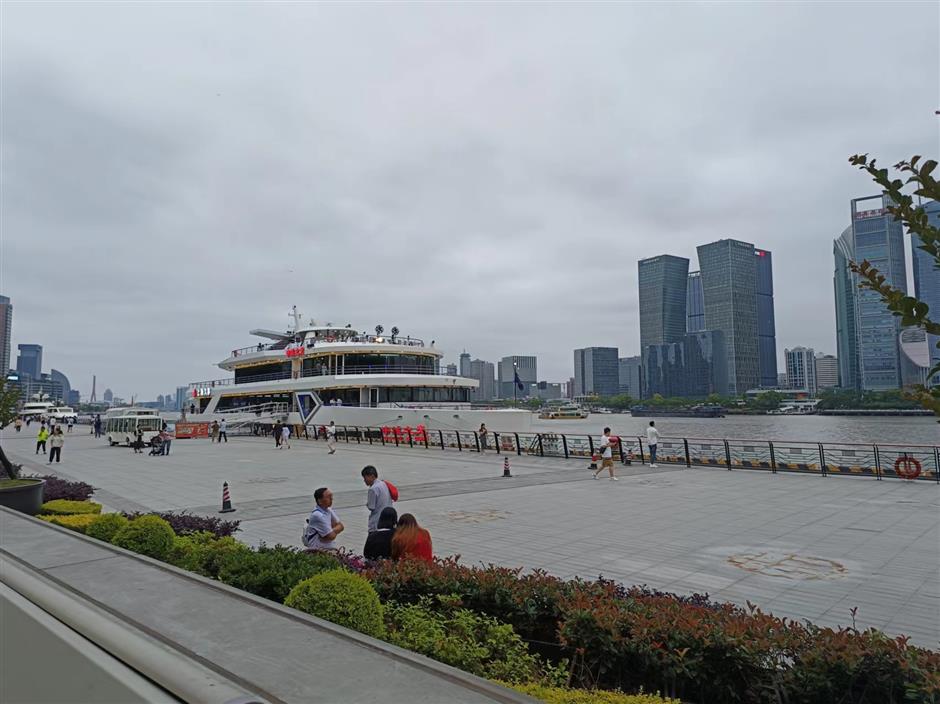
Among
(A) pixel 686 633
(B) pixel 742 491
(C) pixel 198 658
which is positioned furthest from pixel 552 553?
(B) pixel 742 491

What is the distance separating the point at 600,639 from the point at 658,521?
7232mm

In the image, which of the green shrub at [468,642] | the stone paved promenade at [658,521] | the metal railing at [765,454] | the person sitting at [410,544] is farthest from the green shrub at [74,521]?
the metal railing at [765,454]

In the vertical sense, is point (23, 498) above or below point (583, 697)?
above

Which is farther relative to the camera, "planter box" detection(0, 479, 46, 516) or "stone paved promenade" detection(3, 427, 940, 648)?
"planter box" detection(0, 479, 46, 516)

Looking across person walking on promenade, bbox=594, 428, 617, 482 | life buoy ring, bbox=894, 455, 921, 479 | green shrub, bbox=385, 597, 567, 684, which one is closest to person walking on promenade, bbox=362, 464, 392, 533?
green shrub, bbox=385, 597, 567, 684

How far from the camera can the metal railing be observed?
52.6ft

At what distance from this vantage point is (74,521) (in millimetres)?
7770

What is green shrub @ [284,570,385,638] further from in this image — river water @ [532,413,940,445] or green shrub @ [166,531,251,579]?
river water @ [532,413,940,445]

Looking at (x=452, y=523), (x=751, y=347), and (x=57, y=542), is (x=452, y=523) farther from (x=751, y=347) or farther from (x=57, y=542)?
(x=751, y=347)

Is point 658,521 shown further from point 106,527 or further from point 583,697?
point 106,527

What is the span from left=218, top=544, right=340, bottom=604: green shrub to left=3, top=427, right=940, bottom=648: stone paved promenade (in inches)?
118

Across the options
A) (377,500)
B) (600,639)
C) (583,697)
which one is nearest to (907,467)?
(377,500)

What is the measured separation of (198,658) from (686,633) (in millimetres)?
2817

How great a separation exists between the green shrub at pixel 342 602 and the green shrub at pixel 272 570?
606 millimetres
